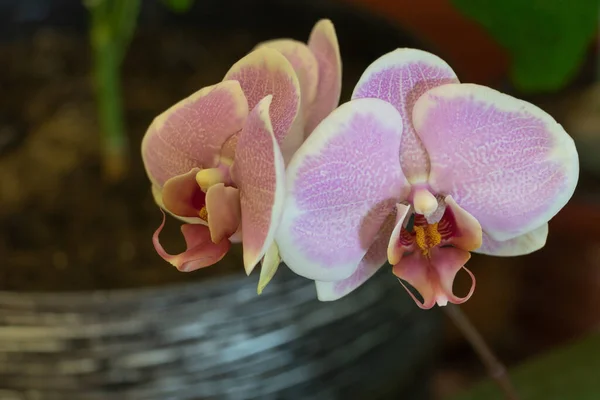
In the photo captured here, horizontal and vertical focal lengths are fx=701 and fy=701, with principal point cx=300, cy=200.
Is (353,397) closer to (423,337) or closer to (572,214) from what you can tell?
(423,337)

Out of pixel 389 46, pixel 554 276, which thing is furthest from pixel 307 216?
pixel 554 276

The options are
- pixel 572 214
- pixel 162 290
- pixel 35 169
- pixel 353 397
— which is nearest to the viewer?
pixel 162 290

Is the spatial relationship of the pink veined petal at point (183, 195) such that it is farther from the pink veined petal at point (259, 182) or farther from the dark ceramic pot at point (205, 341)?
the dark ceramic pot at point (205, 341)

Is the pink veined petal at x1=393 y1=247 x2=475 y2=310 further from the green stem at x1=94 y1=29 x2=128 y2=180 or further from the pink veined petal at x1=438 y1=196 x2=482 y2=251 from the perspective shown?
the green stem at x1=94 y1=29 x2=128 y2=180

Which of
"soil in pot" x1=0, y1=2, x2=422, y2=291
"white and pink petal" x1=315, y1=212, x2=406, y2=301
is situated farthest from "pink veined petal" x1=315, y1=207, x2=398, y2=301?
"soil in pot" x1=0, y1=2, x2=422, y2=291

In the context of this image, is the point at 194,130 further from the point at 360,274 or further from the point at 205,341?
the point at 205,341

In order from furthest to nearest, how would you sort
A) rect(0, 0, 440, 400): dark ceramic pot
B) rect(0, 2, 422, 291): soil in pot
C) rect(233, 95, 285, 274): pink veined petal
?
rect(0, 2, 422, 291): soil in pot
rect(0, 0, 440, 400): dark ceramic pot
rect(233, 95, 285, 274): pink veined petal

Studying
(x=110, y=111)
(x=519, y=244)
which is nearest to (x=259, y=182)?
(x=519, y=244)

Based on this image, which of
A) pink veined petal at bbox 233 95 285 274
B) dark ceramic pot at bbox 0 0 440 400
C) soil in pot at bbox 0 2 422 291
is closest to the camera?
pink veined petal at bbox 233 95 285 274
